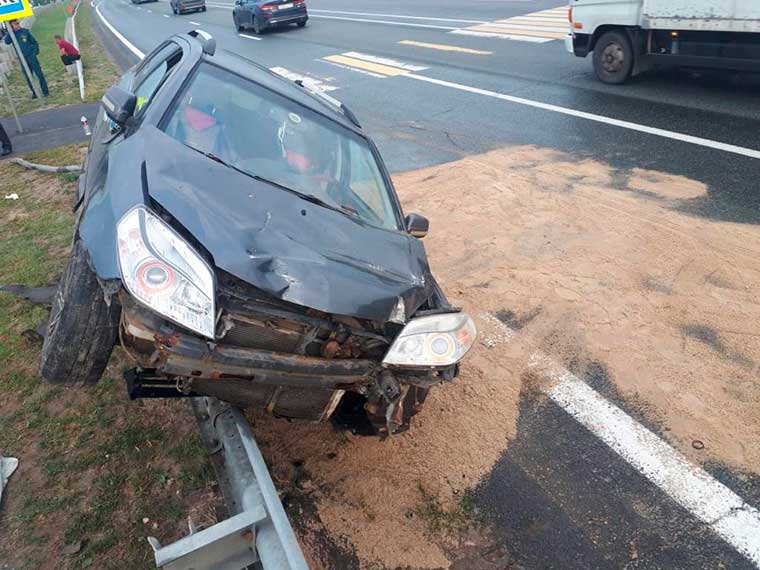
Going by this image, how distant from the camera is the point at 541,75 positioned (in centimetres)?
1205

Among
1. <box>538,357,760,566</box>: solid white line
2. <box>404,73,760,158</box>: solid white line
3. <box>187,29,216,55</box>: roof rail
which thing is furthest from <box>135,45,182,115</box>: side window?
<box>404,73,760,158</box>: solid white line

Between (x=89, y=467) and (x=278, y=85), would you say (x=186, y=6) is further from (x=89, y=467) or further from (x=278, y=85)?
(x=89, y=467)

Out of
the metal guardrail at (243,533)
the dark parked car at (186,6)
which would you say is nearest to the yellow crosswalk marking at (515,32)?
the metal guardrail at (243,533)

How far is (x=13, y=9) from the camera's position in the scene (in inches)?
452

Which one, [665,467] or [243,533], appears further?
[665,467]

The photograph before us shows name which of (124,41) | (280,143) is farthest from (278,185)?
(124,41)

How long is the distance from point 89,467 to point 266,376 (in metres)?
1.61

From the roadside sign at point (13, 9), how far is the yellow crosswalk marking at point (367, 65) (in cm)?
717

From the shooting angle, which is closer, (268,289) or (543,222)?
(268,289)

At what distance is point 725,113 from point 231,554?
9.15 m

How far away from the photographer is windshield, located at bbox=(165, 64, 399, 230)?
3.54 metres

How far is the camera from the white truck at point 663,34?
8.55 meters

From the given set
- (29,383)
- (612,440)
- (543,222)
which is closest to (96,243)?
(29,383)

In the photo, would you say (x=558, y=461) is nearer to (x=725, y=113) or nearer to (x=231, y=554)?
(x=231, y=554)
